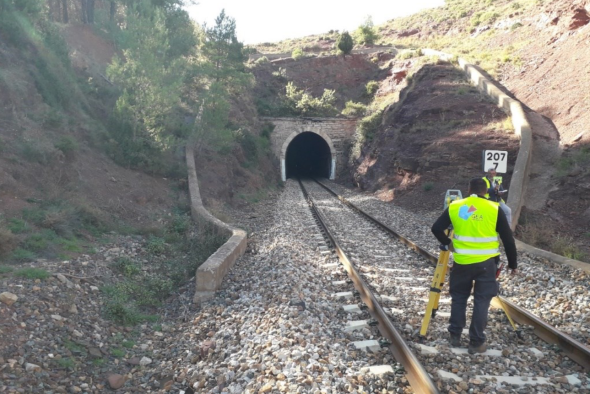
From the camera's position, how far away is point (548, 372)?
15.2ft

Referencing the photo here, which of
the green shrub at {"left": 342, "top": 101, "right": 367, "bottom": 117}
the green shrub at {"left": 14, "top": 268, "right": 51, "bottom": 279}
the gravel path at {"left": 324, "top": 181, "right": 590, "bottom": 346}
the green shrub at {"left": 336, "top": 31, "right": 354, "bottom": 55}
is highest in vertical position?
the green shrub at {"left": 336, "top": 31, "right": 354, "bottom": 55}

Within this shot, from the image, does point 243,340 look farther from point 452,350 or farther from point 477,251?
point 477,251

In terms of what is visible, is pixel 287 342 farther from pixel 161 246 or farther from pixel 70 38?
pixel 70 38

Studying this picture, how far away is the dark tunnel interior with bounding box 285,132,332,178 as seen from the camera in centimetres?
4294

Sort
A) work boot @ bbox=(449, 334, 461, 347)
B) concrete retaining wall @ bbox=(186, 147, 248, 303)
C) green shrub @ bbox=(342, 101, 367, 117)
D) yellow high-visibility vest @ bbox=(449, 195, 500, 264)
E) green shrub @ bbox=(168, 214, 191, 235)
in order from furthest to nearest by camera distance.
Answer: green shrub @ bbox=(342, 101, 367, 117)
green shrub @ bbox=(168, 214, 191, 235)
concrete retaining wall @ bbox=(186, 147, 248, 303)
work boot @ bbox=(449, 334, 461, 347)
yellow high-visibility vest @ bbox=(449, 195, 500, 264)

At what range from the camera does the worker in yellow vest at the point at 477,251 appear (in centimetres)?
504

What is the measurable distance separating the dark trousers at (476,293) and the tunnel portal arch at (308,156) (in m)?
32.2

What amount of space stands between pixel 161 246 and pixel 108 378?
5.61 m

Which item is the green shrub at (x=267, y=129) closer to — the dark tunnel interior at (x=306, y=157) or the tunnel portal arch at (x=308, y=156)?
the tunnel portal arch at (x=308, y=156)

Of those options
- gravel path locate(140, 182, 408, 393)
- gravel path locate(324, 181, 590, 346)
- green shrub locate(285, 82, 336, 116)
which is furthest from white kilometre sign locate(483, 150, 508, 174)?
green shrub locate(285, 82, 336, 116)

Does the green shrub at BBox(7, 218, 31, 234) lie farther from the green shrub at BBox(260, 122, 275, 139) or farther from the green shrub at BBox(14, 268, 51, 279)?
the green shrub at BBox(260, 122, 275, 139)

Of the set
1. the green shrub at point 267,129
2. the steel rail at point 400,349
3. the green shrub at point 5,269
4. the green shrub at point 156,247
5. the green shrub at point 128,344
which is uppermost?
the green shrub at point 267,129

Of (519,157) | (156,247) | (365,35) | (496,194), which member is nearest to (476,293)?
(496,194)

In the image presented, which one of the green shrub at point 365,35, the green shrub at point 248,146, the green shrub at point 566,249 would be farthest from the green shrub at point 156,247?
the green shrub at point 365,35
